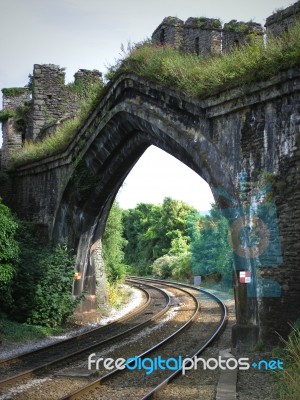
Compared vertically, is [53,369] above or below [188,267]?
below

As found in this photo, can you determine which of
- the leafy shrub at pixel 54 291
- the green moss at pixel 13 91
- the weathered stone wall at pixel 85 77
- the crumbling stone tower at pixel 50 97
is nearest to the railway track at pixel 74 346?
the leafy shrub at pixel 54 291

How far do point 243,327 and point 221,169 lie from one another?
10.5ft

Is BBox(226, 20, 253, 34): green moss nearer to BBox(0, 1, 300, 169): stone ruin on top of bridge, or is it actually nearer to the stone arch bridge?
the stone arch bridge

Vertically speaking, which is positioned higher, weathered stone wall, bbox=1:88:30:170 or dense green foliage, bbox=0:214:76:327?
weathered stone wall, bbox=1:88:30:170

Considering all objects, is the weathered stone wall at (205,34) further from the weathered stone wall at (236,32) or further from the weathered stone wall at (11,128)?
the weathered stone wall at (11,128)

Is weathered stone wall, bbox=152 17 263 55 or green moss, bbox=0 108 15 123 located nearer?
weathered stone wall, bbox=152 17 263 55

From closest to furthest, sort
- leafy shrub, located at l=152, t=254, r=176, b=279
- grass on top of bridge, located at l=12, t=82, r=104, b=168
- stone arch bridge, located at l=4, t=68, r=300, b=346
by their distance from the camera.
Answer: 1. stone arch bridge, located at l=4, t=68, r=300, b=346
2. grass on top of bridge, located at l=12, t=82, r=104, b=168
3. leafy shrub, located at l=152, t=254, r=176, b=279

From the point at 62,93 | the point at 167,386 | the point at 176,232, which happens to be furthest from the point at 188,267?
the point at 167,386

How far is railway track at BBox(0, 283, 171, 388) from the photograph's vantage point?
30.8 ft

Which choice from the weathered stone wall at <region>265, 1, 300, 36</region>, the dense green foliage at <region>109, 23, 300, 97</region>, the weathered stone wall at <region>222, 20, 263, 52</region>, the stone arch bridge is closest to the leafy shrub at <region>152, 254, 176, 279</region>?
the stone arch bridge

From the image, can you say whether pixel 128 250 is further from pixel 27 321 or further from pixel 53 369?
pixel 53 369

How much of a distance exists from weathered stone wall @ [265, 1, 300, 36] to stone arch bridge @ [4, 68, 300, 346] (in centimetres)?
229

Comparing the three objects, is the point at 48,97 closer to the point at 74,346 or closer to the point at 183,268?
the point at 74,346

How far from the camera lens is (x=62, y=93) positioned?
22.1m
